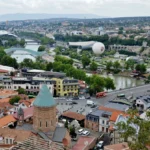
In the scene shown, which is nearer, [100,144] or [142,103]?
[100,144]

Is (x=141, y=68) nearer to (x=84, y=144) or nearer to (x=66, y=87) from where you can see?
(x=66, y=87)

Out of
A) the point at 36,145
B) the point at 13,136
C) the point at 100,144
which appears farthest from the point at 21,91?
the point at 36,145

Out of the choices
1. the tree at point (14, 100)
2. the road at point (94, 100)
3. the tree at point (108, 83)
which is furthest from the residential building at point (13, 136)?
the tree at point (108, 83)

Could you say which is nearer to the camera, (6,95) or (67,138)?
(67,138)

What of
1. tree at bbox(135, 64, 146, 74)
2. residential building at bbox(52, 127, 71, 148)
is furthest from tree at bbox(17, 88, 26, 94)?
tree at bbox(135, 64, 146, 74)

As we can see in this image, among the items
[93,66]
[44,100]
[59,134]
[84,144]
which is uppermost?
[44,100]

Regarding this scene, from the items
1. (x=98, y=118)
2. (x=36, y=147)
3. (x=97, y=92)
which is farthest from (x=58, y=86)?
(x=36, y=147)

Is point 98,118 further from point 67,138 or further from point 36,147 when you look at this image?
point 36,147
